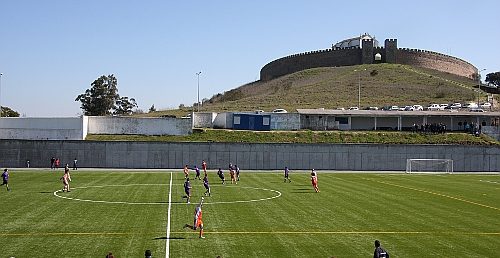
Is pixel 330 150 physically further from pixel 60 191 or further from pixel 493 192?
pixel 60 191

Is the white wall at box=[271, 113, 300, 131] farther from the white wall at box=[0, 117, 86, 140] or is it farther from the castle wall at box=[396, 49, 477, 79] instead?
the castle wall at box=[396, 49, 477, 79]

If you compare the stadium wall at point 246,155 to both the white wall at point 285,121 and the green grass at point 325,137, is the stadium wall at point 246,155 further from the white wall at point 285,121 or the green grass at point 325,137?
the white wall at point 285,121

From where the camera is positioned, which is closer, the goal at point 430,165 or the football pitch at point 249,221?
the football pitch at point 249,221

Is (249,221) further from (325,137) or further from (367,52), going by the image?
(367,52)

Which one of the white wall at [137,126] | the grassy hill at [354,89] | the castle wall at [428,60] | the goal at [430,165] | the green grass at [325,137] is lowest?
the goal at [430,165]

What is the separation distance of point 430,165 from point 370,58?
98410 millimetres

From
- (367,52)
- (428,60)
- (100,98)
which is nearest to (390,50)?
(367,52)

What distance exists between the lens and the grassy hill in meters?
133

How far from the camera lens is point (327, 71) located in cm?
16825

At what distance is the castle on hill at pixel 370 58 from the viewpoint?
168875 mm

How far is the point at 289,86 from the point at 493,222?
135 meters

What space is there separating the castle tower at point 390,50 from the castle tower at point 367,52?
14.6 ft

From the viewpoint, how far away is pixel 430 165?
73.3 metres

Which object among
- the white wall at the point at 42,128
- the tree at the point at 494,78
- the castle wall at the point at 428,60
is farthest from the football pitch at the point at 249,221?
the tree at the point at 494,78
